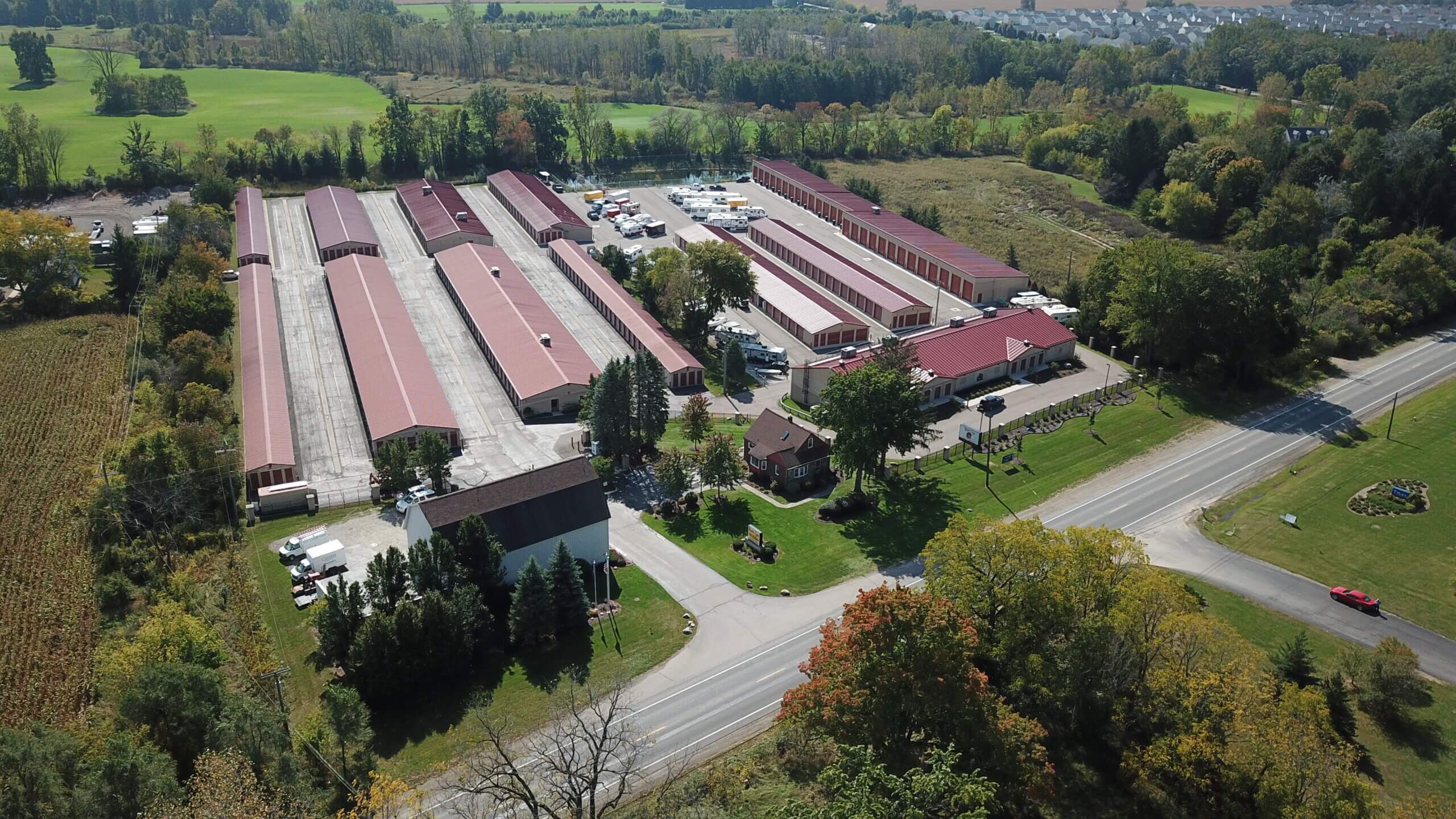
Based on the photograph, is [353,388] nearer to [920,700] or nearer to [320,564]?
[320,564]

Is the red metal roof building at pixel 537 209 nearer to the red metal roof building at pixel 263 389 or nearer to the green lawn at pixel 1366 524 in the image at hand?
the red metal roof building at pixel 263 389

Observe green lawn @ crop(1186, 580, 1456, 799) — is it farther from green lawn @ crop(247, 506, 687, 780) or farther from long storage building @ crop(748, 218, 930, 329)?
long storage building @ crop(748, 218, 930, 329)

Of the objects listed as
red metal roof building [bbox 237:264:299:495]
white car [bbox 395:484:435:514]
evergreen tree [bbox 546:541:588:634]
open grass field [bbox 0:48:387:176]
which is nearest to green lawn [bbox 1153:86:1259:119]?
open grass field [bbox 0:48:387:176]

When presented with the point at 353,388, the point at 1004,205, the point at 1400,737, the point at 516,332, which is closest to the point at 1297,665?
the point at 1400,737

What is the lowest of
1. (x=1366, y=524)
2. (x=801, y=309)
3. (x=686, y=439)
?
(x=1366, y=524)

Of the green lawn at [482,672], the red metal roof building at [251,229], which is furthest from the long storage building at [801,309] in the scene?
the red metal roof building at [251,229]
